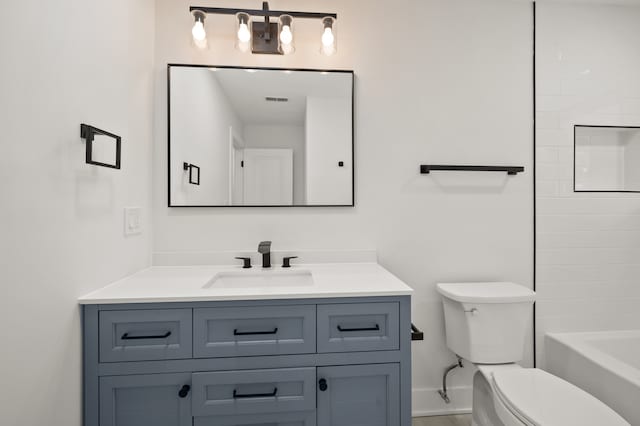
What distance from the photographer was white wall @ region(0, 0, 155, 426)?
2.74 feet

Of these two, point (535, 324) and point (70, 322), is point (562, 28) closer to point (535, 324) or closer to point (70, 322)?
point (535, 324)

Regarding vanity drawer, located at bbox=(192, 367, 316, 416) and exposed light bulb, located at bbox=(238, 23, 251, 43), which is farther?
exposed light bulb, located at bbox=(238, 23, 251, 43)

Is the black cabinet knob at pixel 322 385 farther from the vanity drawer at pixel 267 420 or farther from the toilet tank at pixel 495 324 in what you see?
the toilet tank at pixel 495 324

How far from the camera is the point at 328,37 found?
64.5 inches

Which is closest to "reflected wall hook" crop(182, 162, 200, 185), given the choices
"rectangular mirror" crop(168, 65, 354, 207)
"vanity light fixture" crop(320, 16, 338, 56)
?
"rectangular mirror" crop(168, 65, 354, 207)

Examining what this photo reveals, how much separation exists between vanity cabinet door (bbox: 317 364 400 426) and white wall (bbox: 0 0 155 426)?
0.89m

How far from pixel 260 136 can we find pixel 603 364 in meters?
2.09

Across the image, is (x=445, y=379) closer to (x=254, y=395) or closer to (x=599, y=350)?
(x=599, y=350)

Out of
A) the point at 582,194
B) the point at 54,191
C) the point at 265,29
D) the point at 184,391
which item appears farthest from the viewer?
the point at 582,194

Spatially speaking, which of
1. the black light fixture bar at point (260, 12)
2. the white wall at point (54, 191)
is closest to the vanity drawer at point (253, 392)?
the white wall at point (54, 191)

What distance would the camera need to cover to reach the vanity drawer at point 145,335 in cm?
114

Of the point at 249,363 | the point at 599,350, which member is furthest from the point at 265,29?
the point at 599,350

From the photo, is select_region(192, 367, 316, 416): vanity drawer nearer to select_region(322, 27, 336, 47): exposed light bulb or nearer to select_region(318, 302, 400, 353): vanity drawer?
select_region(318, 302, 400, 353): vanity drawer

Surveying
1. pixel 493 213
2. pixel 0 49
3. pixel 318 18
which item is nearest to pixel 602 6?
pixel 493 213
